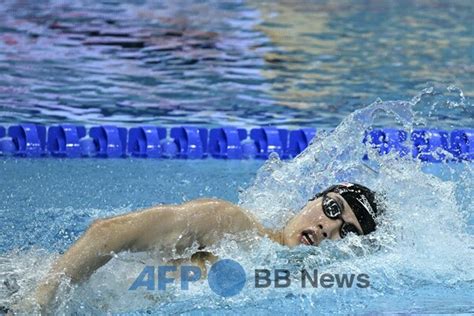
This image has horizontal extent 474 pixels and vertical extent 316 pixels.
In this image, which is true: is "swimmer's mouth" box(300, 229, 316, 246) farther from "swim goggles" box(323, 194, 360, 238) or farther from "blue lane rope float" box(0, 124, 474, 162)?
"blue lane rope float" box(0, 124, 474, 162)

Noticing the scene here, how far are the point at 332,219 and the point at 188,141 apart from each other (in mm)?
2280

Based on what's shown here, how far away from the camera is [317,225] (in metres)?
2.89

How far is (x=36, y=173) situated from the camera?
182 inches

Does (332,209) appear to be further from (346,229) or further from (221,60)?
(221,60)

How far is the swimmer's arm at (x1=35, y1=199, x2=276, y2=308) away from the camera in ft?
7.91

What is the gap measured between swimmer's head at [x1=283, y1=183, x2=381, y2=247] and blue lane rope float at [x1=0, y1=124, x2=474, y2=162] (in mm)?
2029

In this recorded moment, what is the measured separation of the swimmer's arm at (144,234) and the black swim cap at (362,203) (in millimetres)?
396

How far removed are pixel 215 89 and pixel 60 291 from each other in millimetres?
3772

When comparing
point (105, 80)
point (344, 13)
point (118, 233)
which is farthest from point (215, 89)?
point (118, 233)

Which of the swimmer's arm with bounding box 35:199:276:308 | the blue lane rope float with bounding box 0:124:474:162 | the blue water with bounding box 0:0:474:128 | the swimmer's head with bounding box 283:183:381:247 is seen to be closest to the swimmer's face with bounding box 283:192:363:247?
the swimmer's head with bounding box 283:183:381:247

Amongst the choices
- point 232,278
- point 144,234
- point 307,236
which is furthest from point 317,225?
point 144,234

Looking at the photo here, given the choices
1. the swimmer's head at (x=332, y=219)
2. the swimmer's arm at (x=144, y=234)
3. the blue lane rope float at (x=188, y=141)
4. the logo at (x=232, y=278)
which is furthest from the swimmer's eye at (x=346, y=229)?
the blue lane rope float at (x=188, y=141)

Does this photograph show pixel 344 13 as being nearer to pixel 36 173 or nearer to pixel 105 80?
pixel 105 80

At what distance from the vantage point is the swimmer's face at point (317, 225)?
9.47ft
